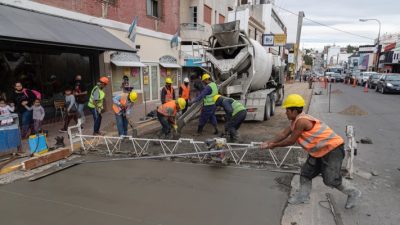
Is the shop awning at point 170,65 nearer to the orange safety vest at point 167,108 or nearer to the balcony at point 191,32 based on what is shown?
the balcony at point 191,32

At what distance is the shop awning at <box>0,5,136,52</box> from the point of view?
276 inches

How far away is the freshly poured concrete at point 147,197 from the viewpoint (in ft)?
12.3

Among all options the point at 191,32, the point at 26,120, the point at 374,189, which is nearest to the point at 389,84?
the point at 191,32

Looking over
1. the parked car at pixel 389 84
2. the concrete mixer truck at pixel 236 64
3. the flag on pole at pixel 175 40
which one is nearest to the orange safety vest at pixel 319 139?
the concrete mixer truck at pixel 236 64

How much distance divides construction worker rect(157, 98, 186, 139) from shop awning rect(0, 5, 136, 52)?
3.43 meters

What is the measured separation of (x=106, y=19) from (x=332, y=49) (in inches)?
5129

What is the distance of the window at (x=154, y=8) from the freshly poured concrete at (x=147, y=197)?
1167 centimetres

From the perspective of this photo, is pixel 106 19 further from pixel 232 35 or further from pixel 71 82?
pixel 232 35

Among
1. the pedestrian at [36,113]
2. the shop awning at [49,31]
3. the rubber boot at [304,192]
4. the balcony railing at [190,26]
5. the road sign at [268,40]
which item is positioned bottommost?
the rubber boot at [304,192]

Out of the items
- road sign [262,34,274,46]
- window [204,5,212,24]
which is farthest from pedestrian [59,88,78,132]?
road sign [262,34,274,46]

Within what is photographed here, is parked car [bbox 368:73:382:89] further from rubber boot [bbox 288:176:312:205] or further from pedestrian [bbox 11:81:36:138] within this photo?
pedestrian [bbox 11:81:36:138]

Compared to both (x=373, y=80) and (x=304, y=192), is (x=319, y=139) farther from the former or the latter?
(x=373, y=80)

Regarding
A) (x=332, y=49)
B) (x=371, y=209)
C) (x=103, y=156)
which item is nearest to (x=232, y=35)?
(x=103, y=156)

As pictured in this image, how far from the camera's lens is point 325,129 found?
3.80m
